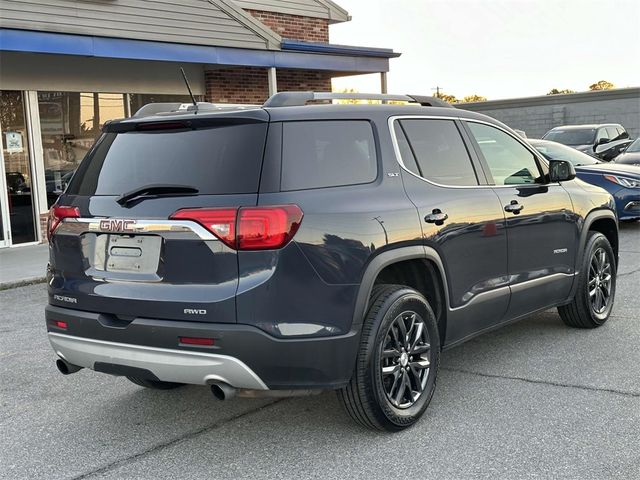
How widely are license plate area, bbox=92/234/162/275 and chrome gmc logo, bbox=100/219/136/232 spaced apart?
0.04 metres

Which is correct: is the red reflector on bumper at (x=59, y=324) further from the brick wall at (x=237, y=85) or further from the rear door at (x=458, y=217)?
the brick wall at (x=237, y=85)

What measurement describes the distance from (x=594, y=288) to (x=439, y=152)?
231 cm

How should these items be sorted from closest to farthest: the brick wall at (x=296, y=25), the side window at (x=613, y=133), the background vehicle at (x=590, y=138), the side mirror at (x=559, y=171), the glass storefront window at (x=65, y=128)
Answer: the side mirror at (x=559, y=171) → the glass storefront window at (x=65, y=128) → the brick wall at (x=296, y=25) → the background vehicle at (x=590, y=138) → the side window at (x=613, y=133)

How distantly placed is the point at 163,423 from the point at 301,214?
169cm

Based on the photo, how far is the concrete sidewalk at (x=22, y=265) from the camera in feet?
30.3

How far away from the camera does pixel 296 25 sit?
54.7ft

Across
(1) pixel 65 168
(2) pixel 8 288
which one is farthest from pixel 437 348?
(1) pixel 65 168

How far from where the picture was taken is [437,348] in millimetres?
4309

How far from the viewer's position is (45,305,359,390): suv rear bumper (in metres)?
3.46

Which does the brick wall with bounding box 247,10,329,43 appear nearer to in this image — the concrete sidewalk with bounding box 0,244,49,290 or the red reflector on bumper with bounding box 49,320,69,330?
the concrete sidewalk with bounding box 0,244,49,290

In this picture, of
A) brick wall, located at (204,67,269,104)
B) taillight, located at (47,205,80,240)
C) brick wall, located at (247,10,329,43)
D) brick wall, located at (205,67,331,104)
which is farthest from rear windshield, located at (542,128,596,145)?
taillight, located at (47,205,80,240)

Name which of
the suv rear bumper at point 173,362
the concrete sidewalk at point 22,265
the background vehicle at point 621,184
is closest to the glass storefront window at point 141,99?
the concrete sidewalk at point 22,265

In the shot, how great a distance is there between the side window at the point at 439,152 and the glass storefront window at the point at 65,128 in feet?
30.3

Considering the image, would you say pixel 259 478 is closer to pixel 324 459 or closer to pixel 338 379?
pixel 324 459
